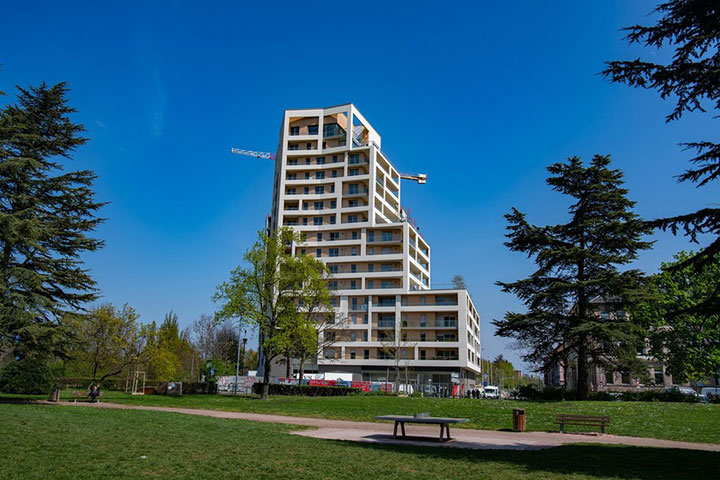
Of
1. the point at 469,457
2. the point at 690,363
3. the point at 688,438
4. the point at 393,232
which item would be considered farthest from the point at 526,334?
the point at 393,232

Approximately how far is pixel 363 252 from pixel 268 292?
38.9 m

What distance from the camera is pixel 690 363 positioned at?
139 feet

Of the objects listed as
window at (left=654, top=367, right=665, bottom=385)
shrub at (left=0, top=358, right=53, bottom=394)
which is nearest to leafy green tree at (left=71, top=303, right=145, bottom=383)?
shrub at (left=0, top=358, right=53, bottom=394)

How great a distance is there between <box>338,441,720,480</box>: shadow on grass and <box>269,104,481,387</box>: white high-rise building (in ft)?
180

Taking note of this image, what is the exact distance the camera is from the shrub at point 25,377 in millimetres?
31078

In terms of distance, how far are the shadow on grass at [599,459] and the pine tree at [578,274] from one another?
23126 mm

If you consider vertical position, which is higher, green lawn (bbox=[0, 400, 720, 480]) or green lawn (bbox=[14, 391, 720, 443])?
green lawn (bbox=[0, 400, 720, 480])

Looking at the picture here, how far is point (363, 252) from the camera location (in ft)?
257

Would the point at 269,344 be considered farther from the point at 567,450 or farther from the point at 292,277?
the point at 567,450

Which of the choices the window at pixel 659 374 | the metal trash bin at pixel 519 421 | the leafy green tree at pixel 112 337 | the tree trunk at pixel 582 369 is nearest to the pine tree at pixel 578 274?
the tree trunk at pixel 582 369

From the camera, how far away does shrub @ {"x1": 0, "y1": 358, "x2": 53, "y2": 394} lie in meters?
31.1

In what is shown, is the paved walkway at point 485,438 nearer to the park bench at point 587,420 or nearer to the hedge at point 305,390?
the park bench at point 587,420

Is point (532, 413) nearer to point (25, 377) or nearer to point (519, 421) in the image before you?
point (519, 421)

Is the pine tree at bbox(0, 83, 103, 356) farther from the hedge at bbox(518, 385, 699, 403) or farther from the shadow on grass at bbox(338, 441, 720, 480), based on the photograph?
the hedge at bbox(518, 385, 699, 403)
